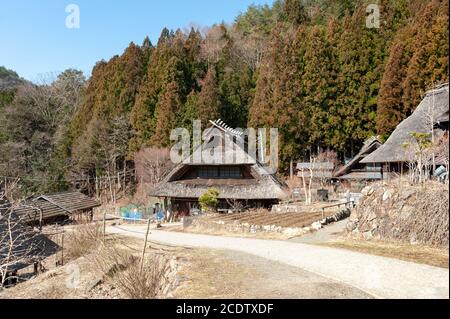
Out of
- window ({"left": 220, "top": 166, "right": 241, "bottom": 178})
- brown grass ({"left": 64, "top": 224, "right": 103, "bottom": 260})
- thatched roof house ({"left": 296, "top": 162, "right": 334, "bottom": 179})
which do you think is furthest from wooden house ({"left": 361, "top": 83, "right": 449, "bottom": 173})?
brown grass ({"left": 64, "top": 224, "right": 103, "bottom": 260})

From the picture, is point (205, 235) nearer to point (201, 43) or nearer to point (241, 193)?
point (241, 193)

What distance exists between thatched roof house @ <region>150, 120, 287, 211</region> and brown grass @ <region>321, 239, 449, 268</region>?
1069 cm

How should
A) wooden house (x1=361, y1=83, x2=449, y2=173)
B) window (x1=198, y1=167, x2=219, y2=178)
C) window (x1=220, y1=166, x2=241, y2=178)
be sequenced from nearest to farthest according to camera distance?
wooden house (x1=361, y1=83, x2=449, y2=173), window (x1=220, y1=166, x2=241, y2=178), window (x1=198, y1=167, x2=219, y2=178)

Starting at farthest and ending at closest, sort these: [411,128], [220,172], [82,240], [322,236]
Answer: [220,172]
[411,128]
[82,240]
[322,236]

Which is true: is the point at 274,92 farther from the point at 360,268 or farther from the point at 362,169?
the point at 360,268

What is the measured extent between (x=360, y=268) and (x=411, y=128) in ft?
43.3

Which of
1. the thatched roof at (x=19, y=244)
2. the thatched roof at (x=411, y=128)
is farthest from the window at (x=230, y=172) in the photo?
the thatched roof at (x=19, y=244)

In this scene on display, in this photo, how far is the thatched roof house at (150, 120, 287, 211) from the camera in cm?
2286

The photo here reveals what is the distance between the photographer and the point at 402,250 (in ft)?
32.9

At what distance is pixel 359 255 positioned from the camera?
9688 mm

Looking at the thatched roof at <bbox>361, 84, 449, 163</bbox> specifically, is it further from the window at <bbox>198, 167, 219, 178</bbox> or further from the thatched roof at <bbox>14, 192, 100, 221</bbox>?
the thatched roof at <bbox>14, 192, 100, 221</bbox>

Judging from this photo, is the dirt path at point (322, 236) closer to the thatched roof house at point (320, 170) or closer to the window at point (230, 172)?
the window at point (230, 172)

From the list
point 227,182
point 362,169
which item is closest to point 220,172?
point 227,182
